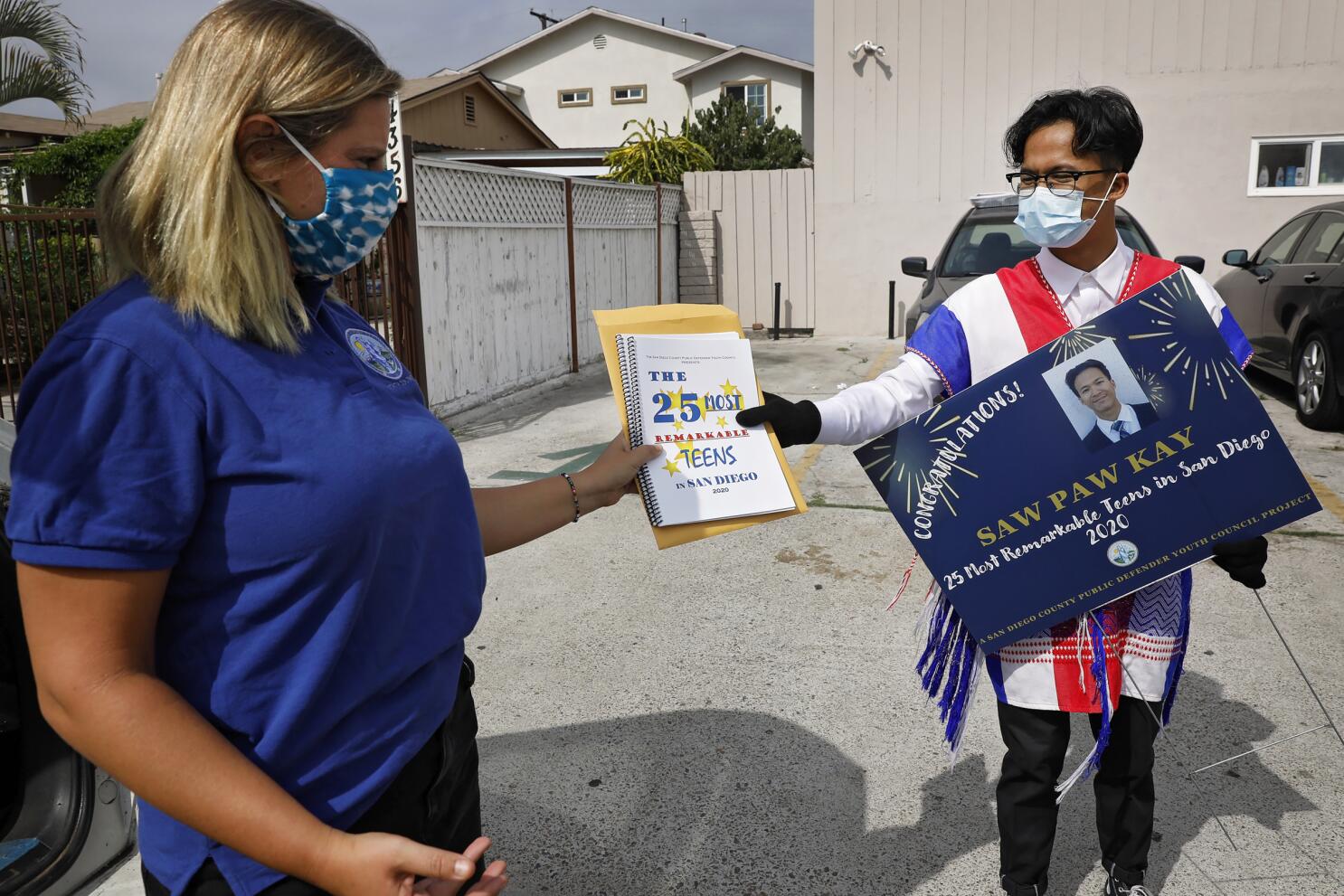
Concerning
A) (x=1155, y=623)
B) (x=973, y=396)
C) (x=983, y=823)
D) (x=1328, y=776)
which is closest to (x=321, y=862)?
(x=973, y=396)

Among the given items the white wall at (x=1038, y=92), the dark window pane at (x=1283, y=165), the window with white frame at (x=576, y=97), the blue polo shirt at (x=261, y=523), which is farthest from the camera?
the window with white frame at (x=576, y=97)

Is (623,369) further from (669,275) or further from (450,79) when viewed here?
(450,79)

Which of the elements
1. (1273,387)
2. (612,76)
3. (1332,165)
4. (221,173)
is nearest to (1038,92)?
(1332,165)

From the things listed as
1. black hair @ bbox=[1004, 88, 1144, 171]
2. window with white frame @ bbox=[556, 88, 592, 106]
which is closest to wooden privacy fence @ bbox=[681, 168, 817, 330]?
black hair @ bbox=[1004, 88, 1144, 171]

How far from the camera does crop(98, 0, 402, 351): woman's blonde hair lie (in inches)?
45.0

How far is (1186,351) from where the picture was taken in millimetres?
2047

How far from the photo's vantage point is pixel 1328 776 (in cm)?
305

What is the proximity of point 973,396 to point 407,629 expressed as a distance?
129 centimetres

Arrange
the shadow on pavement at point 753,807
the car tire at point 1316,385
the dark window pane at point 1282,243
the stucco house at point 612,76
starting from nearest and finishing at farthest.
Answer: the shadow on pavement at point 753,807 → the car tire at point 1316,385 → the dark window pane at point 1282,243 → the stucco house at point 612,76

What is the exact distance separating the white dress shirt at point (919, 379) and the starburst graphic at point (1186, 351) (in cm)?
17

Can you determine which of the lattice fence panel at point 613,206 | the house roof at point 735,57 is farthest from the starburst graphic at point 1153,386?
the house roof at point 735,57

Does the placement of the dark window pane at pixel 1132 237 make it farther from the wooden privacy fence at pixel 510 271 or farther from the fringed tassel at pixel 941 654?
the fringed tassel at pixel 941 654

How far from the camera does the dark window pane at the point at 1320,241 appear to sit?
7.73 meters

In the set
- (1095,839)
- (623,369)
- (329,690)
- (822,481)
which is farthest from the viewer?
(822,481)
